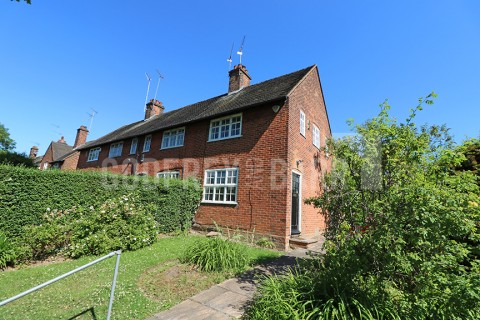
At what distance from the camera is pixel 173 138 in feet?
48.0

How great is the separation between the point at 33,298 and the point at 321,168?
12726mm

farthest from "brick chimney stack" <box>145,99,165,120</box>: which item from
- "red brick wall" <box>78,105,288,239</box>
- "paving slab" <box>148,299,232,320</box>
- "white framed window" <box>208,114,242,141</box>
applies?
"paving slab" <box>148,299,232,320</box>

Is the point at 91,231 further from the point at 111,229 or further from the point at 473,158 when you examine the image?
the point at 473,158

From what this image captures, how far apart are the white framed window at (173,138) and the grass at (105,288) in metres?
8.04

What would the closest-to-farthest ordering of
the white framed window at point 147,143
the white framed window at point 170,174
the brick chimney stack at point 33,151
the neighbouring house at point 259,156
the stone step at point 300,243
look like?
the stone step at point 300,243 < the neighbouring house at point 259,156 < the white framed window at point 170,174 < the white framed window at point 147,143 < the brick chimney stack at point 33,151

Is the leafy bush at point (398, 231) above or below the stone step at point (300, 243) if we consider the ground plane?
above

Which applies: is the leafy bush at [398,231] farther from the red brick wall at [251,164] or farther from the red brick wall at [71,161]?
the red brick wall at [71,161]

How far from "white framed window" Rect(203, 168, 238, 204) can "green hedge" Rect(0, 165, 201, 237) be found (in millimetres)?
561

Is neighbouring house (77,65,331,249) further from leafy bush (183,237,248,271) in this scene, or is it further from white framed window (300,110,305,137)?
leafy bush (183,237,248,271)

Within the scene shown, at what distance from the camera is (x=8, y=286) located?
16.4 ft

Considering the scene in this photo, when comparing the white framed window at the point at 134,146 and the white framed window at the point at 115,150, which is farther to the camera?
the white framed window at the point at 115,150

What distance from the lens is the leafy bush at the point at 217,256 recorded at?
19.2 ft

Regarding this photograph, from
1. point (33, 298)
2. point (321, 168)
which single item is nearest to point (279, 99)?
point (321, 168)

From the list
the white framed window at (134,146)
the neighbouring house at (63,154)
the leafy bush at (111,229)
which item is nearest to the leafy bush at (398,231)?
the leafy bush at (111,229)
